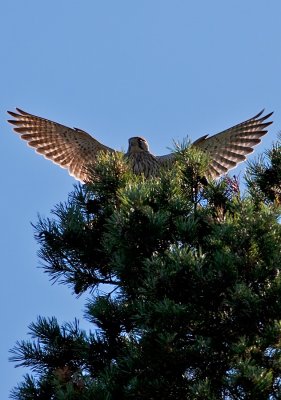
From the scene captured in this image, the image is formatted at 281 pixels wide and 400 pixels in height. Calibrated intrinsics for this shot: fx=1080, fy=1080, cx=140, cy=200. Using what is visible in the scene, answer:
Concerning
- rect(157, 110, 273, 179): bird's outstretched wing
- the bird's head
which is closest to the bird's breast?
the bird's head

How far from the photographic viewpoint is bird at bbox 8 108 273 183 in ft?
39.1

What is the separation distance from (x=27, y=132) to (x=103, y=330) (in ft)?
20.9

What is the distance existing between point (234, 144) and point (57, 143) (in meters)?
2.03

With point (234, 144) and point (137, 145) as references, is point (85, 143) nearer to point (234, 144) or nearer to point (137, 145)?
point (137, 145)

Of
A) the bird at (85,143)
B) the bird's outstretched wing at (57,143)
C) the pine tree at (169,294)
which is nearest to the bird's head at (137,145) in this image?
the bird at (85,143)

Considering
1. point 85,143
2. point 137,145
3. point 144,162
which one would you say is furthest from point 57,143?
point 144,162

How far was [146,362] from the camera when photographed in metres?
6.00

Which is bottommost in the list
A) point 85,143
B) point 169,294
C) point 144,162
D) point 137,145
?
point 169,294

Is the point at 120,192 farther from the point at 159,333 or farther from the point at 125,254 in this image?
the point at 159,333

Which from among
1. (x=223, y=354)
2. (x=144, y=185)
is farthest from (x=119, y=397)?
(x=144, y=185)

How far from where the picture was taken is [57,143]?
40.6 ft

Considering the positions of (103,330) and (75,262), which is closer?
(103,330)

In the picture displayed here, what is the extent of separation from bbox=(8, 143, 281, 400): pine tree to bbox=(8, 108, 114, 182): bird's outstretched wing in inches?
200

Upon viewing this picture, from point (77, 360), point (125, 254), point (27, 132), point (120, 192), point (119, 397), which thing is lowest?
point (119, 397)
